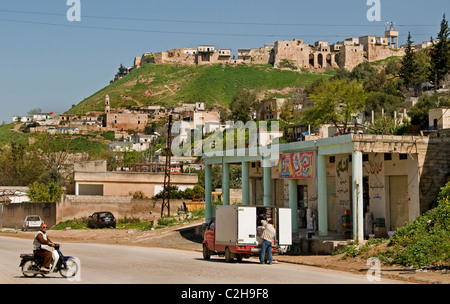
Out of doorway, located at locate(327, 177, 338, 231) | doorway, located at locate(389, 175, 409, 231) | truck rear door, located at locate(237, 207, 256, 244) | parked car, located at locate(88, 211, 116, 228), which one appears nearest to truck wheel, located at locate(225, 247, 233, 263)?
truck rear door, located at locate(237, 207, 256, 244)

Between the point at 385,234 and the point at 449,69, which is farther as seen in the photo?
the point at 449,69

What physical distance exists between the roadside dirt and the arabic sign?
432 cm

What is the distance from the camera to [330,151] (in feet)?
85.0

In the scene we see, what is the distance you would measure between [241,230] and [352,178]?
554 cm

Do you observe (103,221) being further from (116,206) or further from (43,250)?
(43,250)

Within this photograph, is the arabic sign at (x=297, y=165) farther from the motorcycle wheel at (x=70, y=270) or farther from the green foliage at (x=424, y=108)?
the green foliage at (x=424, y=108)

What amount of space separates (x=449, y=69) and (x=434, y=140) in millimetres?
61574

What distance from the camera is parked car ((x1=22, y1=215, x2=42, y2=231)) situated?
46.8 meters

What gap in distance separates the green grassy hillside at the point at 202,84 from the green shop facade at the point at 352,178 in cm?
14250

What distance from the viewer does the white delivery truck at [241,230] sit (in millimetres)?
21031

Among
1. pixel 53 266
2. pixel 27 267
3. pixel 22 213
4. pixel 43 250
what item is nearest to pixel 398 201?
pixel 53 266

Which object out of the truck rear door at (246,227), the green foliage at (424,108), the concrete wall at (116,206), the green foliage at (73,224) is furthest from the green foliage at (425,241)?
the concrete wall at (116,206)
